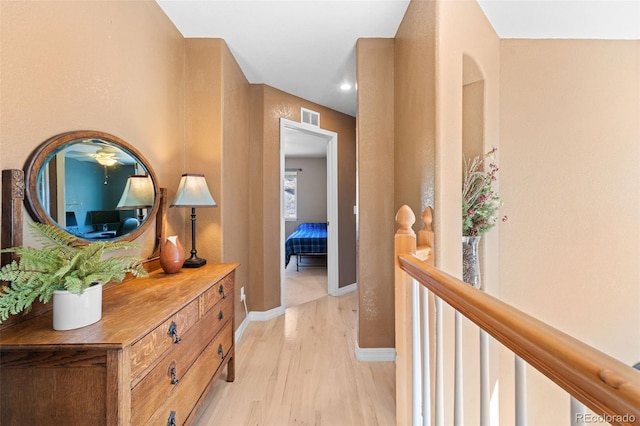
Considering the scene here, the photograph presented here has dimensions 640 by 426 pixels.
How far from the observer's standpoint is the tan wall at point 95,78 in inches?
38.6

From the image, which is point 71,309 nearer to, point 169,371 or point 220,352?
point 169,371

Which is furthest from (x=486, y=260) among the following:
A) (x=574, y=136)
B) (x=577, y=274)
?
(x=574, y=136)

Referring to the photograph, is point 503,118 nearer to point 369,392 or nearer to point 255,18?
point 255,18

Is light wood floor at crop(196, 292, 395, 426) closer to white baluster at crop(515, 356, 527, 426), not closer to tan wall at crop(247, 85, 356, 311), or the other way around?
tan wall at crop(247, 85, 356, 311)

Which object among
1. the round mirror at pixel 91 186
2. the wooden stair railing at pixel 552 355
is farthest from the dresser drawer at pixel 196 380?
the wooden stair railing at pixel 552 355

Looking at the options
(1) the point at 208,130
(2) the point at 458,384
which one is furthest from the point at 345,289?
(2) the point at 458,384

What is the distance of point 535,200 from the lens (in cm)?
206

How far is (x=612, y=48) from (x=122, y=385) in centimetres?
358

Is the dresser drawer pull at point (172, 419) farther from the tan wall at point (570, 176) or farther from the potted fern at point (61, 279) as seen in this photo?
the tan wall at point (570, 176)

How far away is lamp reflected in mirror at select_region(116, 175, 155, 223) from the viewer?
59.5 inches

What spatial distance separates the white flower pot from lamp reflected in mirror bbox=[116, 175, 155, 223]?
2.35 feet

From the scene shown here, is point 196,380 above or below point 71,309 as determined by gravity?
below

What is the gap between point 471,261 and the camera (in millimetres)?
1696

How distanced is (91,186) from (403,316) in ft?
5.34
